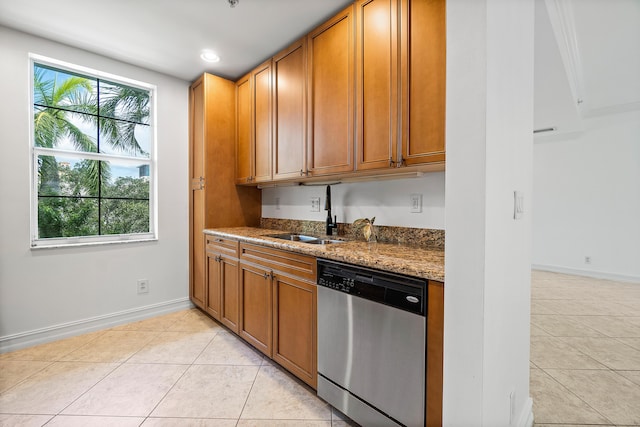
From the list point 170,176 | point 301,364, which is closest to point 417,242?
point 301,364

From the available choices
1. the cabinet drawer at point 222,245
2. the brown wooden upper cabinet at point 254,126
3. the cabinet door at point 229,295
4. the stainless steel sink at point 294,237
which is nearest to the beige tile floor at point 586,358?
the stainless steel sink at point 294,237

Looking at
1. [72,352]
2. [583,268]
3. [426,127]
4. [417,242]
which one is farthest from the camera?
[583,268]

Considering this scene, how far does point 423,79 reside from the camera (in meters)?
1.54

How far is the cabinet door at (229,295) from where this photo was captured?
8.02 ft

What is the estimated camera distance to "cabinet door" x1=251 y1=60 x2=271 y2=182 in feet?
8.59

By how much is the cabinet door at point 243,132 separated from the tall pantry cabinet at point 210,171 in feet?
0.24

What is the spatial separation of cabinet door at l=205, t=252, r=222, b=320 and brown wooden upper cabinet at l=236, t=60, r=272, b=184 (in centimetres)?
85

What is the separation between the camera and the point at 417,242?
195 centimetres

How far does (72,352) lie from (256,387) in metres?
1.63

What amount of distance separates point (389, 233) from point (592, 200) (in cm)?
475

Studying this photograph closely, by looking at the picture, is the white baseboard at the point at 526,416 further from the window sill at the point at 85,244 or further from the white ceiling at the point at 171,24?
the window sill at the point at 85,244

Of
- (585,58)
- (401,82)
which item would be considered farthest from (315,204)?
(585,58)

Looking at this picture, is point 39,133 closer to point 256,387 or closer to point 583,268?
point 256,387

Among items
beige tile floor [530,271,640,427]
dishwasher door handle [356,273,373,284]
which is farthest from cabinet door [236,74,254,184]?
beige tile floor [530,271,640,427]
